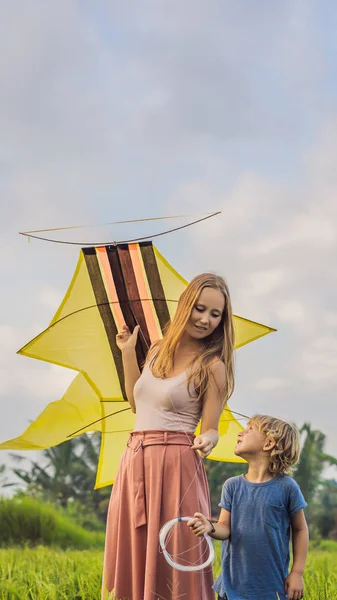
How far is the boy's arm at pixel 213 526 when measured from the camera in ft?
9.37

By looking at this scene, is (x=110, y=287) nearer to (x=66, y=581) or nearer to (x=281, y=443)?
(x=281, y=443)

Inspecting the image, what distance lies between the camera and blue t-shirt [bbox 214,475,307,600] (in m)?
3.02

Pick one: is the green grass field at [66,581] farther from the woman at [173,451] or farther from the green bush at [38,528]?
the green bush at [38,528]

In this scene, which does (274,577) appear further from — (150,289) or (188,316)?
(150,289)

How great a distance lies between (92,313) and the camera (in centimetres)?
416

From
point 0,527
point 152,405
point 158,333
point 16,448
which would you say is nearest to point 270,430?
point 152,405

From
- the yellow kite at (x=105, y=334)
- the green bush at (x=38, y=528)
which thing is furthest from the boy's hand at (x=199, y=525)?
the green bush at (x=38, y=528)

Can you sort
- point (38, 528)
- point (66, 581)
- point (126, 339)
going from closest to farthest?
point (126, 339)
point (66, 581)
point (38, 528)

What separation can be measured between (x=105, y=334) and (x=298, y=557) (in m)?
1.63

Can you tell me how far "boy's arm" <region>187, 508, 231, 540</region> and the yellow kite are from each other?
108cm

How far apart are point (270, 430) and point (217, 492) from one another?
8.75 meters

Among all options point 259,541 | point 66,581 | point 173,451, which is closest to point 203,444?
point 173,451

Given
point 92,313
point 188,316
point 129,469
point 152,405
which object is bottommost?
point 129,469

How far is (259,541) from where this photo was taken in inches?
120
